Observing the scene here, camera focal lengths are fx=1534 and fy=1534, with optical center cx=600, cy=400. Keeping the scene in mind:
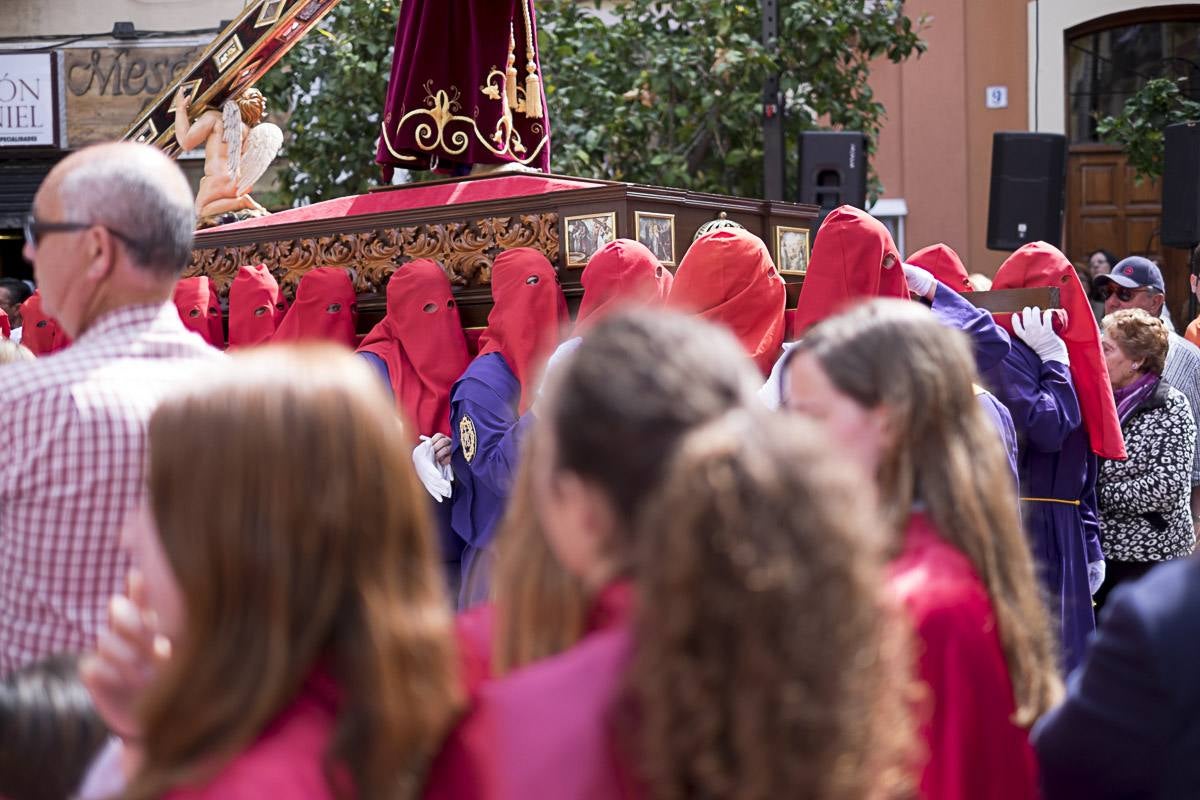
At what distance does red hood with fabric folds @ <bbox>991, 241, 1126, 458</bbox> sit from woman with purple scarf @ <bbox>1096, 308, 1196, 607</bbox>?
479 millimetres

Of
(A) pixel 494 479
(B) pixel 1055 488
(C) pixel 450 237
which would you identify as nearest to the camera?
(A) pixel 494 479

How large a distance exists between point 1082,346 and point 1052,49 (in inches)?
377

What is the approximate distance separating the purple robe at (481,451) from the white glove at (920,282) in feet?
4.08

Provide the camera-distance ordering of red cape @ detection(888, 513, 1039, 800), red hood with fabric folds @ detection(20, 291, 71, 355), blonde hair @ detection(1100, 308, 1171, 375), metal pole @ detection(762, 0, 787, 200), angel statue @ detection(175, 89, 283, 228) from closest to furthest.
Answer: red cape @ detection(888, 513, 1039, 800)
blonde hair @ detection(1100, 308, 1171, 375)
red hood with fabric folds @ detection(20, 291, 71, 355)
angel statue @ detection(175, 89, 283, 228)
metal pole @ detection(762, 0, 787, 200)

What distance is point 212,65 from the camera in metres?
6.91

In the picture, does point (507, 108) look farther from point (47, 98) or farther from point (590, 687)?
point (47, 98)

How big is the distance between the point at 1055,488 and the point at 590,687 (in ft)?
12.4

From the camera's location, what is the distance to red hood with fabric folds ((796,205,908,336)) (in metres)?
4.30

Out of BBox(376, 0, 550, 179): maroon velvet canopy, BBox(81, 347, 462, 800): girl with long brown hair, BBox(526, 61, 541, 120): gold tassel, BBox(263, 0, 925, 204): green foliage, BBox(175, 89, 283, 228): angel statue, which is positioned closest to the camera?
BBox(81, 347, 462, 800): girl with long brown hair

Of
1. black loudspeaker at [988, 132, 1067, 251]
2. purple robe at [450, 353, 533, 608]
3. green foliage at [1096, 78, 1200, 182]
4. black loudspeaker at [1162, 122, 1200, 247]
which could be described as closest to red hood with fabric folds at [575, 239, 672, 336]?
purple robe at [450, 353, 533, 608]

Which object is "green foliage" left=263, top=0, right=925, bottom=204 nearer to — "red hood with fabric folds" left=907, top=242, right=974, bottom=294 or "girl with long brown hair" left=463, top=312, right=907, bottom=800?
"red hood with fabric folds" left=907, top=242, right=974, bottom=294

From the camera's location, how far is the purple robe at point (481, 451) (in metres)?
4.43

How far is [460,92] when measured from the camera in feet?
20.2

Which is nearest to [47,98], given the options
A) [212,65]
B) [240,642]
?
[212,65]
